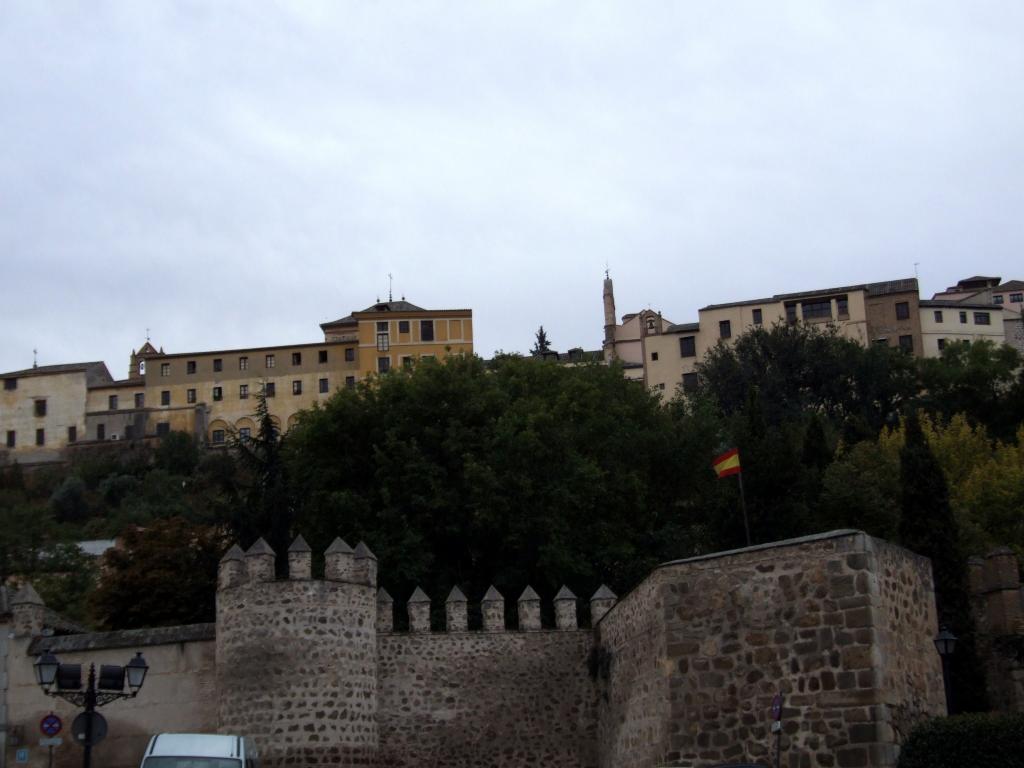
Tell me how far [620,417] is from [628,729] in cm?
1902

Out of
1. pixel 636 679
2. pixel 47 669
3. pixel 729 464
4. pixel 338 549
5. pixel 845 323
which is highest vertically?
pixel 845 323

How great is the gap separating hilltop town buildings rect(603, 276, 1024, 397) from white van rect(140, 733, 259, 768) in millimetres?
68157

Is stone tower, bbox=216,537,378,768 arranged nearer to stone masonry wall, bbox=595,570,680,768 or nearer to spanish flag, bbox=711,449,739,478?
stone masonry wall, bbox=595,570,680,768

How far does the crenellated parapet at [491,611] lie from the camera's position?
2670 centimetres

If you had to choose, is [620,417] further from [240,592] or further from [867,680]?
[867,680]

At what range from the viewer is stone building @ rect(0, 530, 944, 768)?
18891mm

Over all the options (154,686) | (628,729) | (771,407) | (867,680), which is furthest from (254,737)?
(771,407)

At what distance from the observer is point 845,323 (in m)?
87.8

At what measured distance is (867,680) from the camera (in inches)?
672

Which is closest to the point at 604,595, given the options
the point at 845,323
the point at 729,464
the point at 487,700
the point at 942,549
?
the point at 487,700

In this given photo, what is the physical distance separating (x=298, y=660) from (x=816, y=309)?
68062mm

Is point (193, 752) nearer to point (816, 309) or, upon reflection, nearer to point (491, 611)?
point (491, 611)

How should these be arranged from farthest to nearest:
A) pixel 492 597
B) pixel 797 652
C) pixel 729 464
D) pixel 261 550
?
pixel 729 464, pixel 492 597, pixel 261 550, pixel 797 652

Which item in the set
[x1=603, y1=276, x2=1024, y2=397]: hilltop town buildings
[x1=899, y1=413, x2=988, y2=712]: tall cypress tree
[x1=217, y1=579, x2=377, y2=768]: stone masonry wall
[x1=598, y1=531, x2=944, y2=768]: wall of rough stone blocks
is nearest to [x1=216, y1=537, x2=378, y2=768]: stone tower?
[x1=217, y1=579, x2=377, y2=768]: stone masonry wall
